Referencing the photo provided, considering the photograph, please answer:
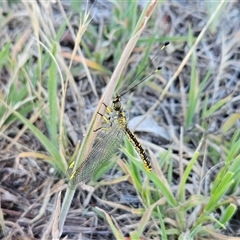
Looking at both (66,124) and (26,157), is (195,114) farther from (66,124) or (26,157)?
(26,157)

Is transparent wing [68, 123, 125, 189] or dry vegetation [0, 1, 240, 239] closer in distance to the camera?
transparent wing [68, 123, 125, 189]

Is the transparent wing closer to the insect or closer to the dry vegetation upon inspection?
the insect

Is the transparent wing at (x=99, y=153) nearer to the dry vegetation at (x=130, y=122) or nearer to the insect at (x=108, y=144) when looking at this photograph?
the insect at (x=108, y=144)

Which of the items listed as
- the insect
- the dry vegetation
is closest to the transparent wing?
the insect

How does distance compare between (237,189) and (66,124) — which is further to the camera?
(66,124)

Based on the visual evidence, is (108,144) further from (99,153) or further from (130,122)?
(130,122)

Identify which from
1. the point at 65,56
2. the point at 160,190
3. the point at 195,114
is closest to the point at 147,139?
the point at 195,114
